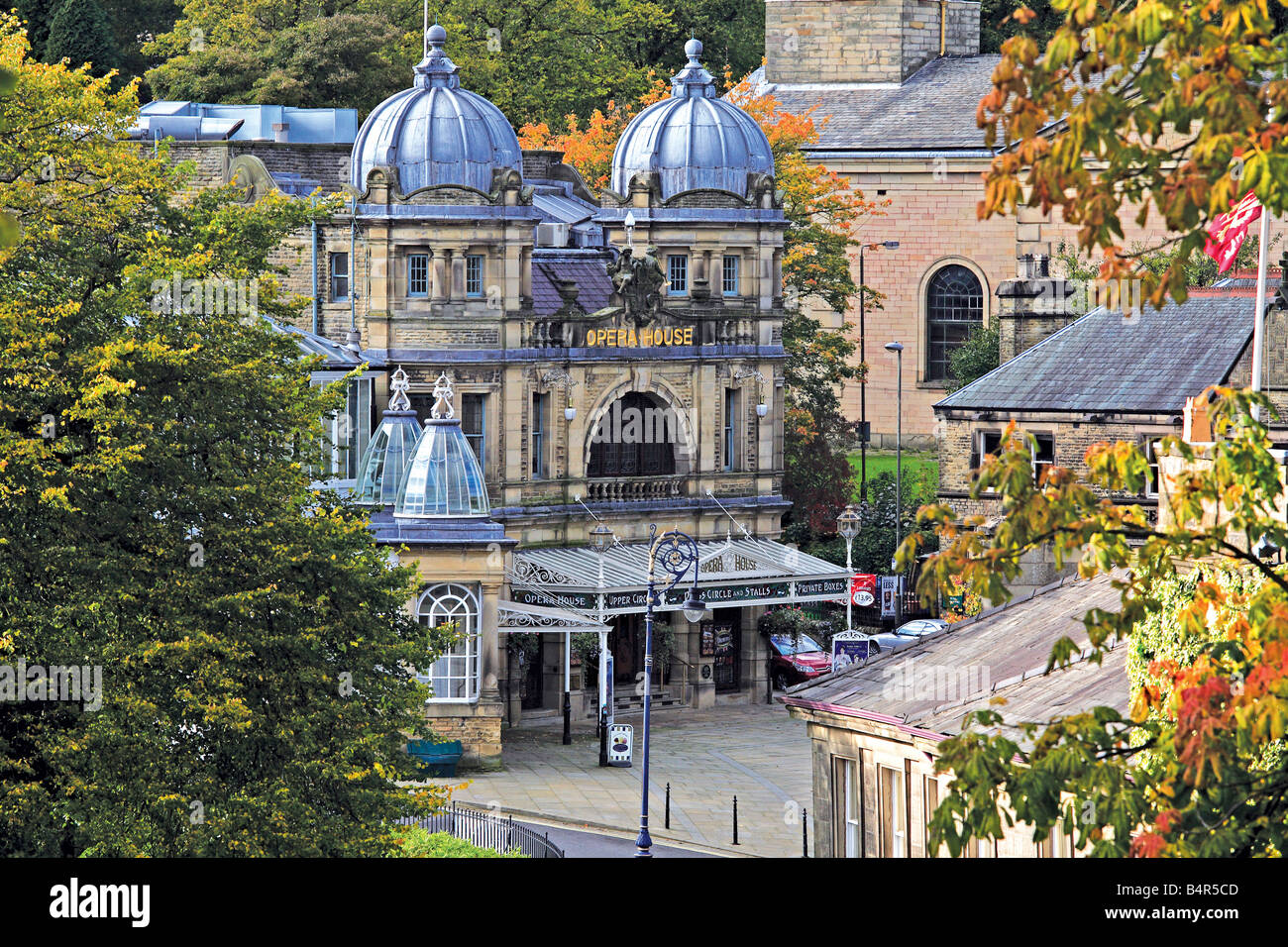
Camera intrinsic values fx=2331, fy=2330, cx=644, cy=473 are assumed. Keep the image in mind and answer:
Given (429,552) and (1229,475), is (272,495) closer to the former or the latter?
(1229,475)

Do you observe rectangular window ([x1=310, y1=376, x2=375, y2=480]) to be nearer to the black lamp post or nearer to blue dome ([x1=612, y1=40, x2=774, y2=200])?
the black lamp post

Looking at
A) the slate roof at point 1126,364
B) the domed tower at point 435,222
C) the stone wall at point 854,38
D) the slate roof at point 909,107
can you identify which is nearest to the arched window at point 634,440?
the domed tower at point 435,222

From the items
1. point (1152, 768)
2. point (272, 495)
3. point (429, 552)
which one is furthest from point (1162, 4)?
point (429, 552)

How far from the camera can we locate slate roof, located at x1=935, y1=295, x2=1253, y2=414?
4925 centimetres

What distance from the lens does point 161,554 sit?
26.4 meters

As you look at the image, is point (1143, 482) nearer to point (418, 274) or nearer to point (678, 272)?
point (418, 274)

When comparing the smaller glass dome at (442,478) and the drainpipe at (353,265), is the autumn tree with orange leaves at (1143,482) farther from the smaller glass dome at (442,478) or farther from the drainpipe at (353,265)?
the drainpipe at (353,265)

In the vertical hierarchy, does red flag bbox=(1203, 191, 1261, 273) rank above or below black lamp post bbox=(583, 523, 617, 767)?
above

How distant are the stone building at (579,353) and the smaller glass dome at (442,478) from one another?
0.83 m

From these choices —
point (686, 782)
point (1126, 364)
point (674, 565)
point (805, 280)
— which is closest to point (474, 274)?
point (674, 565)

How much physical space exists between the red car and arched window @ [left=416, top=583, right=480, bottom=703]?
11632 millimetres

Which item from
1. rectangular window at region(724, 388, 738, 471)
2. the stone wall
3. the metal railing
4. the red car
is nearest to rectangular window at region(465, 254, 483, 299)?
rectangular window at region(724, 388, 738, 471)

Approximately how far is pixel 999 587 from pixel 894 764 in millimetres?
15482

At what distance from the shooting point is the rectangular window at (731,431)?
189 feet
